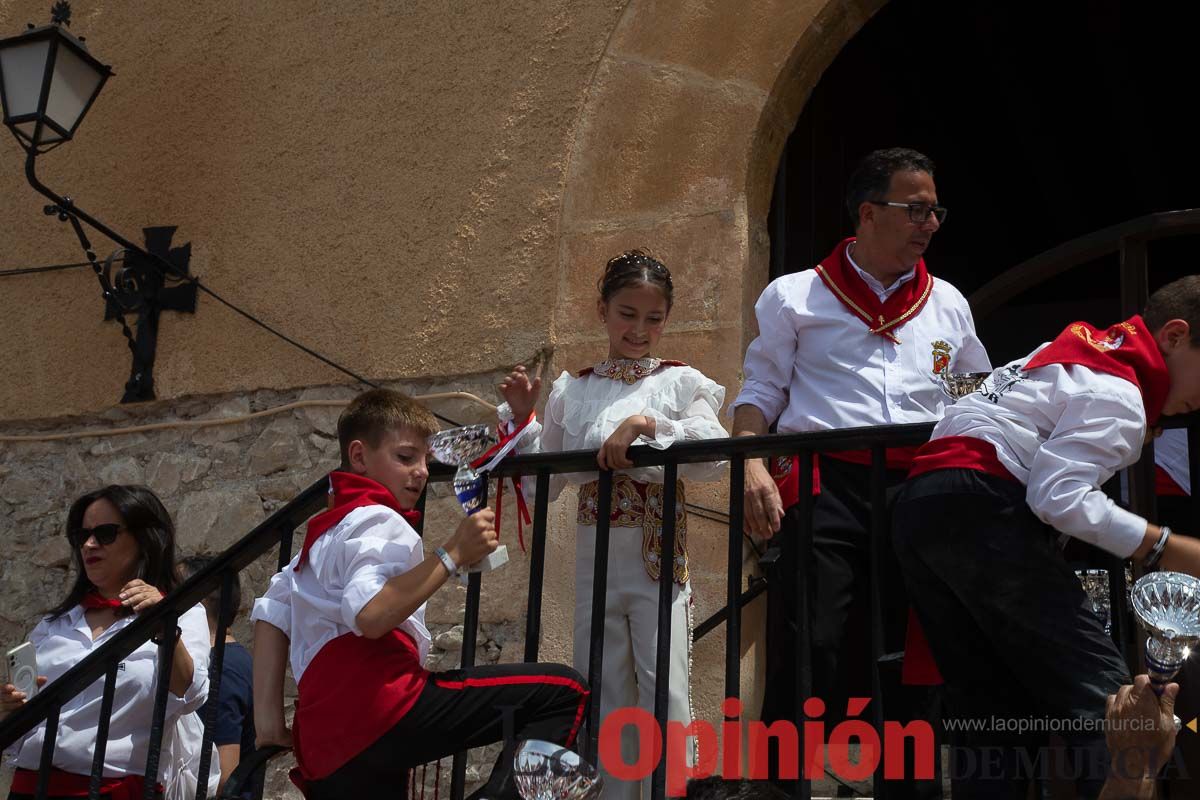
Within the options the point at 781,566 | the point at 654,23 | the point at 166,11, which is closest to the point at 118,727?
the point at 781,566

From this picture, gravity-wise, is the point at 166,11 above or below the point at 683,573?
above

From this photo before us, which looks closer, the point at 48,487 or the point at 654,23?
the point at 654,23

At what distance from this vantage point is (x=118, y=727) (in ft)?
11.7

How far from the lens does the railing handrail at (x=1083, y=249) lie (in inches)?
140

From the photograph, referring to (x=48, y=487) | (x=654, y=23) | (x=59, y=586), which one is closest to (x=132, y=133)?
(x=48, y=487)

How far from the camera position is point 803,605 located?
2949 mm

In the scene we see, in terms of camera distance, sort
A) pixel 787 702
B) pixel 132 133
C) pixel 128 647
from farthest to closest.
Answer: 1. pixel 132 133
2. pixel 128 647
3. pixel 787 702

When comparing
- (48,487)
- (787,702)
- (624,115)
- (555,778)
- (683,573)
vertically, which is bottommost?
(555,778)

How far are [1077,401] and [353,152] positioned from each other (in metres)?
3.36

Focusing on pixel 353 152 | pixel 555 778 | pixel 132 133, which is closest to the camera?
pixel 555 778

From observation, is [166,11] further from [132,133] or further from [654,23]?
[654,23]

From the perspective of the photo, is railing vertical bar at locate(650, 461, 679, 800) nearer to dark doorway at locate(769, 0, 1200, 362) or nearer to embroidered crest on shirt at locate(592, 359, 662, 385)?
embroidered crest on shirt at locate(592, 359, 662, 385)

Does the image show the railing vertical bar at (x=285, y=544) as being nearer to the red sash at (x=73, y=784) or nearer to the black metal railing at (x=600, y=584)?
the black metal railing at (x=600, y=584)

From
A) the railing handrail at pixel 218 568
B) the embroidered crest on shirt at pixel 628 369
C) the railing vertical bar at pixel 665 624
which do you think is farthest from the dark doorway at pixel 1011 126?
the railing vertical bar at pixel 665 624
